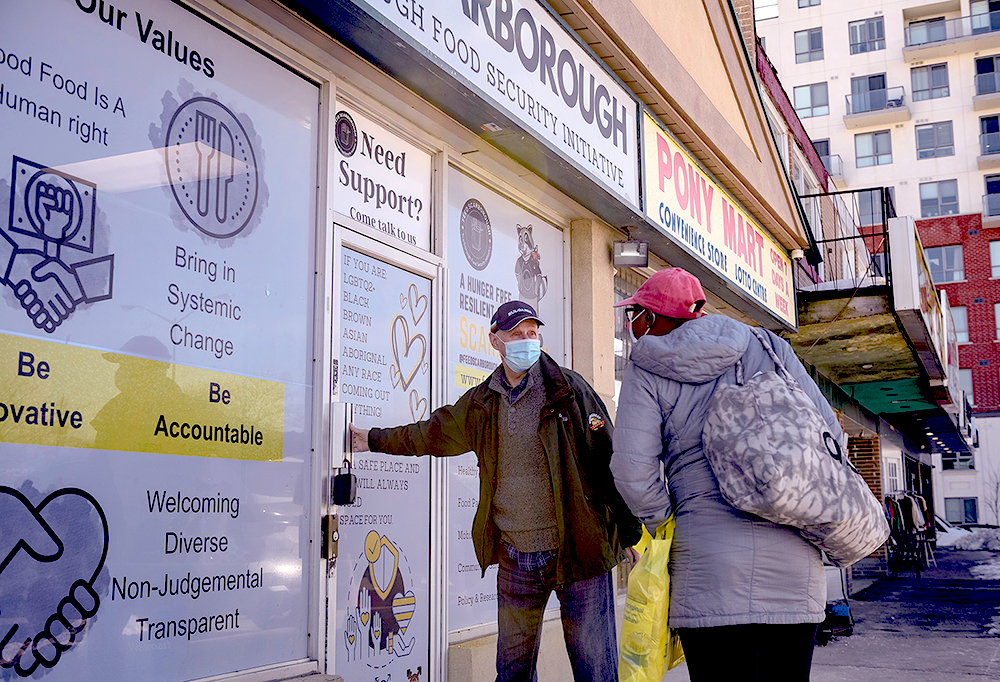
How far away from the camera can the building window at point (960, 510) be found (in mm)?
43744

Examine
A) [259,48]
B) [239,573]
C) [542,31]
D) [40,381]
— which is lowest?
[239,573]

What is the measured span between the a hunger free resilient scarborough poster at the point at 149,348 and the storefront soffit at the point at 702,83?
276 cm

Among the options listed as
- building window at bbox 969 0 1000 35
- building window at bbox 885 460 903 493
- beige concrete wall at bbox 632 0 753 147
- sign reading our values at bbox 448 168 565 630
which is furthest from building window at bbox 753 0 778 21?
sign reading our values at bbox 448 168 565 630

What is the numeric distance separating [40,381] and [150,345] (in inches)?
19.1

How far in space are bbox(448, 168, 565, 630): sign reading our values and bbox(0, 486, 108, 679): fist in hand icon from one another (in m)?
2.50

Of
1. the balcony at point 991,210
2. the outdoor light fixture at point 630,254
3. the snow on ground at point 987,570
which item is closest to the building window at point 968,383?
the balcony at point 991,210

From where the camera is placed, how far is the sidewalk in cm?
717

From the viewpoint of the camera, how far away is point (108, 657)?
123 inches

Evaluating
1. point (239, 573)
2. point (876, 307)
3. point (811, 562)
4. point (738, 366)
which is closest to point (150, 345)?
point (239, 573)

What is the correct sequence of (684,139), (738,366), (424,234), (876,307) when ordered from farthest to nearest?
(876,307)
(684,139)
(424,234)
(738,366)

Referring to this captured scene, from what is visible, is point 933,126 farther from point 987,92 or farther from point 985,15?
point 985,15

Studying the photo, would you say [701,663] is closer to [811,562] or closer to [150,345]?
[811,562]

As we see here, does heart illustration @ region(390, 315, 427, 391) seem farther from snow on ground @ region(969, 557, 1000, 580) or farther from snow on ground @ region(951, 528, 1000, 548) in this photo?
snow on ground @ region(951, 528, 1000, 548)

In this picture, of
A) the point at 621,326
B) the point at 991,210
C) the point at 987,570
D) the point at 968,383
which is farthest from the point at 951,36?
the point at 621,326
